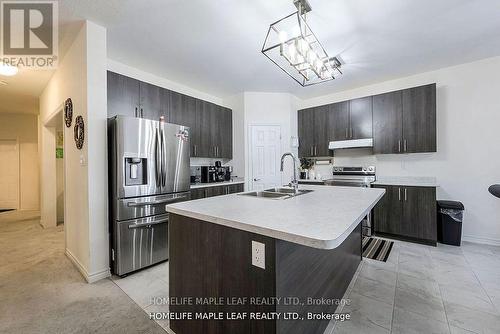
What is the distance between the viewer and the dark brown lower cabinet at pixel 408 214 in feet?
10.3

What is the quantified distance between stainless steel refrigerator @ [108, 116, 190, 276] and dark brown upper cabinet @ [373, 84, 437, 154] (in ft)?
11.0

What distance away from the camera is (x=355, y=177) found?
13.4 ft

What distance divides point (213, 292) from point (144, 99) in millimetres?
2696

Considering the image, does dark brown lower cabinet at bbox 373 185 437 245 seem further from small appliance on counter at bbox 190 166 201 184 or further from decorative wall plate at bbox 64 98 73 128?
decorative wall plate at bbox 64 98 73 128

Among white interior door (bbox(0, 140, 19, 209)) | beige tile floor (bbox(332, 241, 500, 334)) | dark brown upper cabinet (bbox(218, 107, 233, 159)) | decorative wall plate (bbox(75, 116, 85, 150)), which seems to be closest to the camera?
beige tile floor (bbox(332, 241, 500, 334))

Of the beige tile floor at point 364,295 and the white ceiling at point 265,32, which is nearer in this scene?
the beige tile floor at point 364,295

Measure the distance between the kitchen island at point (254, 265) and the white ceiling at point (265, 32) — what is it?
1873mm

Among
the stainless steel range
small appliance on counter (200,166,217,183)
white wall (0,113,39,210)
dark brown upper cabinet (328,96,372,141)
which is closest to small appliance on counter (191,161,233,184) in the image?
small appliance on counter (200,166,217,183)

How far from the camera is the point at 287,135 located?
4.53m

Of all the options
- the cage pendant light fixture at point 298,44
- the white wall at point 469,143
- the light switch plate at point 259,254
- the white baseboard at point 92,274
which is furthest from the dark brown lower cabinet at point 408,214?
the white baseboard at point 92,274

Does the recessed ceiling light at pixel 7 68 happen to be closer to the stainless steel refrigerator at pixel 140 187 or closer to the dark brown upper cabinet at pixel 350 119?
the stainless steel refrigerator at pixel 140 187

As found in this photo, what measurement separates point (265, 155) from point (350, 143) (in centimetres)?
161

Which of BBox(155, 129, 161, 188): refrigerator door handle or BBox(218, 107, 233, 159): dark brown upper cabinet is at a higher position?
BBox(218, 107, 233, 159): dark brown upper cabinet

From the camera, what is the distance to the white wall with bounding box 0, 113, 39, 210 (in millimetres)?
5789
